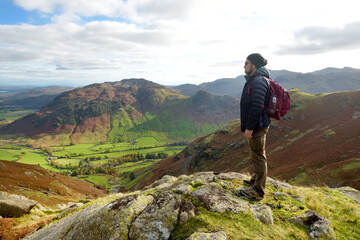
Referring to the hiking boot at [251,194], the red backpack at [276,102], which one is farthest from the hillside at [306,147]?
the red backpack at [276,102]

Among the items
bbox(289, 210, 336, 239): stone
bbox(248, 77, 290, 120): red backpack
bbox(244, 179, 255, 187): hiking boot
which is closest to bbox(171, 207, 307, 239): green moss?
bbox(289, 210, 336, 239): stone

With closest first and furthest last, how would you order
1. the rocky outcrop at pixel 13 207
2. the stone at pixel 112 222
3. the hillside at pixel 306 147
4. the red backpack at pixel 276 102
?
the stone at pixel 112 222 < the red backpack at pixel 276 102 < the rocky outcrop at pixel 13 207 < the hillside at pixel 306 147

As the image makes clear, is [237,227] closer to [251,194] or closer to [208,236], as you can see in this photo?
[208,236]

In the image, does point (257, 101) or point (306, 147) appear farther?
point (306, 147)

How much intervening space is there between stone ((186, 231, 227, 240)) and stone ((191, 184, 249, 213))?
139 centimetres

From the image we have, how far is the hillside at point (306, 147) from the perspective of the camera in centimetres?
2959

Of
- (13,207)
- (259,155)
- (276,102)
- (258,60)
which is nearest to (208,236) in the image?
(259,155)

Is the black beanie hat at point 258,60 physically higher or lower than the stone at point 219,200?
higher

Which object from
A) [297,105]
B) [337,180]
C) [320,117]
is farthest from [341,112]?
[337,180]

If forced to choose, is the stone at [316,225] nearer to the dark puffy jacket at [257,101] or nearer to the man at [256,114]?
the man at [256,114]

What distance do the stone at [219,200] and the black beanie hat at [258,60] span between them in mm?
6283

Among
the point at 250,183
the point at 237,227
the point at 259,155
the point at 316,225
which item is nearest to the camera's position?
the point at 237,227

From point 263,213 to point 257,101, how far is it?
4.61 metres

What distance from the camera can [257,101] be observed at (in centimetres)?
782
